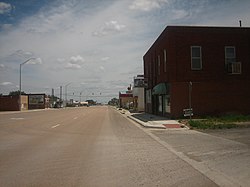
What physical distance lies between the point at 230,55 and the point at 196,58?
10.4 feet

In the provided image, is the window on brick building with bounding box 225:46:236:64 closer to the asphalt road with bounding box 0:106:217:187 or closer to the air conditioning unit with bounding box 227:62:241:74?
the air conditioning unit with bounding box 227:62:241:74

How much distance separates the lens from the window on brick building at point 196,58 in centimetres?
2825

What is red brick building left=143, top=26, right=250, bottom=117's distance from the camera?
27.7 meters

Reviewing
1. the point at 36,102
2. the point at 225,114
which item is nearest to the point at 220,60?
Answer: the point at 225,114

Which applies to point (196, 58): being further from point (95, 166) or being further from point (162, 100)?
point (95, 166)

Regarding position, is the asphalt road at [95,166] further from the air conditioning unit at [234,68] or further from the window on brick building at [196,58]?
the air conditioning unit at [234,68]

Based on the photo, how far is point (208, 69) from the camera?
2816 centimetres

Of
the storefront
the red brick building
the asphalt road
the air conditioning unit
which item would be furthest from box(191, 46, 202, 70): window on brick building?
the asphalt road

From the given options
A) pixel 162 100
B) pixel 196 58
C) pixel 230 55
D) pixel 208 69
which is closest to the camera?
pixel 208 69

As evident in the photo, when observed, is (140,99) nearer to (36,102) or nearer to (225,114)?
(225,114)

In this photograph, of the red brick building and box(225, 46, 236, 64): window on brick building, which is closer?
the red brick building

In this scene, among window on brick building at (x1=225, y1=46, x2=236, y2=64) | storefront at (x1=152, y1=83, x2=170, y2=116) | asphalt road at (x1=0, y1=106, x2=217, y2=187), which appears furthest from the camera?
storefront at (x1=152, y1=83, x2=170, y2=116)

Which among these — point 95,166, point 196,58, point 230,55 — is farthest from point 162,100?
point 95,166

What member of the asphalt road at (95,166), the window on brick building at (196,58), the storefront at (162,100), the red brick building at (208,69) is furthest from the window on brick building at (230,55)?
the asphalt road at (95,166)
